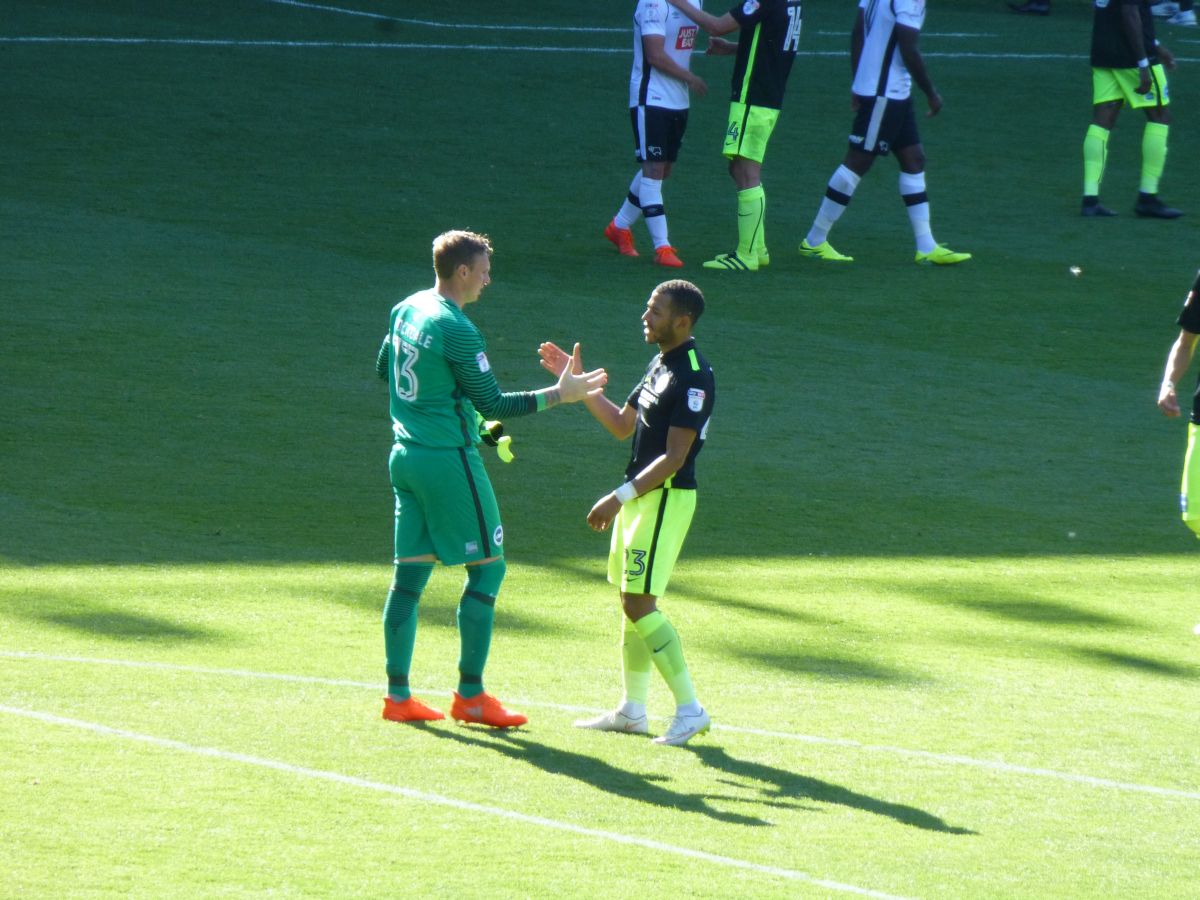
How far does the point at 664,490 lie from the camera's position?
20.0 feet

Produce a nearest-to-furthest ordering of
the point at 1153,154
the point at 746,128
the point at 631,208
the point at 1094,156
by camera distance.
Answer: the point at 746,128
the point at 631,208
the point at 1094,156
the point at 1153,154

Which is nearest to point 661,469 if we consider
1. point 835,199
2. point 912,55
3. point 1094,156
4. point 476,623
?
point 476,623

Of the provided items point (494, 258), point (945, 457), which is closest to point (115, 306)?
point (494, 258)

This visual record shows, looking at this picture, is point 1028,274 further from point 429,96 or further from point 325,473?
point 429,96

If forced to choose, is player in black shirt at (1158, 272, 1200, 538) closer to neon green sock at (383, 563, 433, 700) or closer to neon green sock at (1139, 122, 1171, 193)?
neon green sock at (383, 563, 433, 700)

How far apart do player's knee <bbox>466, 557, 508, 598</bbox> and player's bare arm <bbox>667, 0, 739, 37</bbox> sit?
817 centimetres

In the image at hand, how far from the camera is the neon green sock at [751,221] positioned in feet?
45.7

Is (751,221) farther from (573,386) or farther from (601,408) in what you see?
(573,386)

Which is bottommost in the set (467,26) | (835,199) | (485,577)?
(485,577)

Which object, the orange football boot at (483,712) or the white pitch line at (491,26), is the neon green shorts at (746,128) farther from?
the white pitch line at (491,26)

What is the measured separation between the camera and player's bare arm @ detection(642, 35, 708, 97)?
13.6 m

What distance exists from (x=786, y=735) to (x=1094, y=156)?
11.1 metres

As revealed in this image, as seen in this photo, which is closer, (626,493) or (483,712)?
(626,493)

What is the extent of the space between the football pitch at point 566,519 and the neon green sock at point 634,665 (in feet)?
0.74
